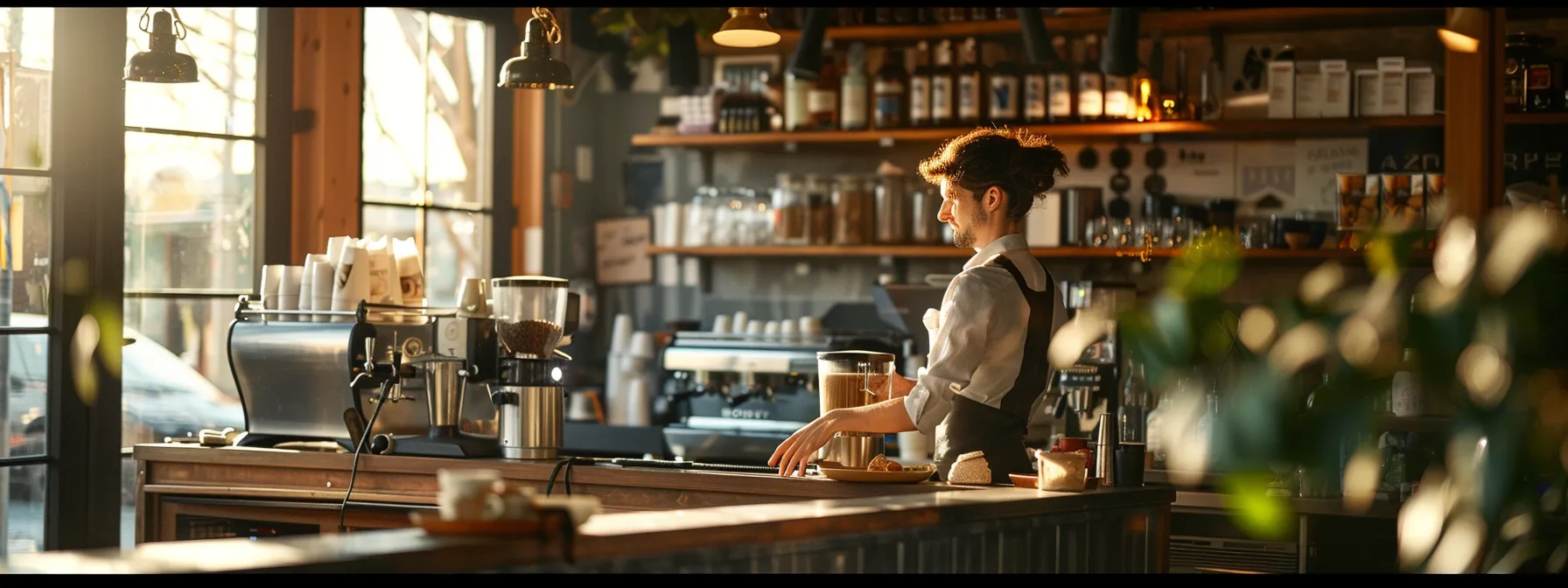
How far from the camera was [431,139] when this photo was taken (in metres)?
5.77

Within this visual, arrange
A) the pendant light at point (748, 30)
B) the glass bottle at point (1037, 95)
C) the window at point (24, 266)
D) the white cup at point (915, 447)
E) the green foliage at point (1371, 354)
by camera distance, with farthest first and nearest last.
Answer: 1. the glass bottle at point (1037, 95)
2. the white cup at point (915, 447)
3. the window at point (24, 266)
4. the pendant light at point (748, 30)
5. the green foliage at point (1371, 354)

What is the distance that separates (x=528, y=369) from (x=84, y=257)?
5.61 ft

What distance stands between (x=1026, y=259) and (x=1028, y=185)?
14 cm

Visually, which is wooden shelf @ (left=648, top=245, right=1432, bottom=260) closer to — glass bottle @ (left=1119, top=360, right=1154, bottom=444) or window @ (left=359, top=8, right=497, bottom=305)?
glass bottle @ (left=1119, top=360, right=1154, bottom=444)

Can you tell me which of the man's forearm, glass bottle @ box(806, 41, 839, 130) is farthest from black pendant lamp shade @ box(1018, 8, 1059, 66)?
the man's forearm

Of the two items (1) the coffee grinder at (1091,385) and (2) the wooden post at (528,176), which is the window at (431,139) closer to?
(2) the wooden post at (528,176)

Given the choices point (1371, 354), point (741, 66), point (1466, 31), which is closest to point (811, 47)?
point (741, 66)

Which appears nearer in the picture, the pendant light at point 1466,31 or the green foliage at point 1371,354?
the green foliage at point 1371,354

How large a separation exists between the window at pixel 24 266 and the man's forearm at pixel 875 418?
2532 millimetres

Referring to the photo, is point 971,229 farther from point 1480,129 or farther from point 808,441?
point 1480,129

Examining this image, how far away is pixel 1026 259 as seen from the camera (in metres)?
3.06

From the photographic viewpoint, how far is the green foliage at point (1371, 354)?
96cm

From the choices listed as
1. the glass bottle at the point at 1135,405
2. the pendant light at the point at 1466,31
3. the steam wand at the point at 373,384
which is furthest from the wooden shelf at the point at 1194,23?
the steam wand at the point at 373,384
